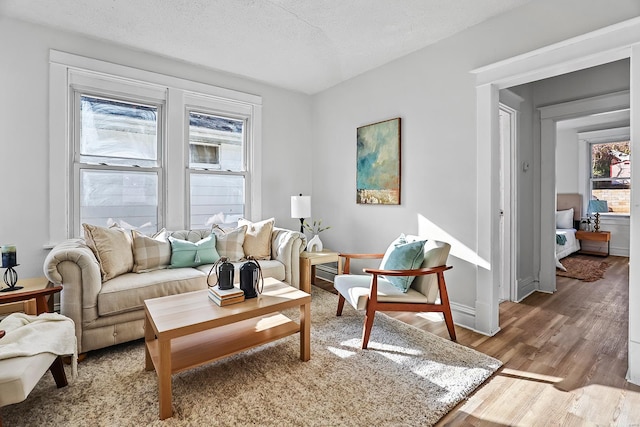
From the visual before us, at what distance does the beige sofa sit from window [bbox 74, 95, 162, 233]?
0.67 meters

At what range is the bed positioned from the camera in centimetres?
558

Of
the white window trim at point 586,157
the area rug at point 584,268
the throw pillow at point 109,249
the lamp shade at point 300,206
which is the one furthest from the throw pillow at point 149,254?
the white window trim at point 586,157

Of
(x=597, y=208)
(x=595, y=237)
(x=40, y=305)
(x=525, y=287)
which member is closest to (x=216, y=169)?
(x=40, y=305)

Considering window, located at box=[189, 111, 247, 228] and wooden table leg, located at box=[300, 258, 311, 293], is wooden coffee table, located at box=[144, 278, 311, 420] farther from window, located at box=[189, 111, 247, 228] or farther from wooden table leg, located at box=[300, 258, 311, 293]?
window, located at box=[189, 111, 247, 228]

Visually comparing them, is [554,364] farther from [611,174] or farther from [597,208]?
[611,174]

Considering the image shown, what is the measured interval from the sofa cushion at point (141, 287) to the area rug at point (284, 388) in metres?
0.36

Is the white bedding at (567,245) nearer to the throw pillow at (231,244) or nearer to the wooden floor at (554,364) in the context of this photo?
the wooden floor at (554,364)

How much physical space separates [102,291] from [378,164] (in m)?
2.95

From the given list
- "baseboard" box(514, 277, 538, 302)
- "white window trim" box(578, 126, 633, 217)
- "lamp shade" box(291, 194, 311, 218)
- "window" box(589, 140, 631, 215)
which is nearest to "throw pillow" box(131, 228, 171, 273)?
"lamp shade" box(291, 194, 311, 218)

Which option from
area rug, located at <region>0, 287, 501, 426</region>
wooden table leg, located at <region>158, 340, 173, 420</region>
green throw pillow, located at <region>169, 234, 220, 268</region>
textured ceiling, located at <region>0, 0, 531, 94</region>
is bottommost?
area rug, located at <region>0, 287, 501, 426</region>

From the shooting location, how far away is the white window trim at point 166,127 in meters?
3.00

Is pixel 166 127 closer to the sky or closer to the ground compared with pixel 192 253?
closer to the sky

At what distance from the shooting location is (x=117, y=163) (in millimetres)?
3432

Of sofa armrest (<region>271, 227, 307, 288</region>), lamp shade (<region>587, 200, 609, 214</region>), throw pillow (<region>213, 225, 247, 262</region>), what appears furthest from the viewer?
lamp shade (<region>587, 200, 609, 214</region>)
